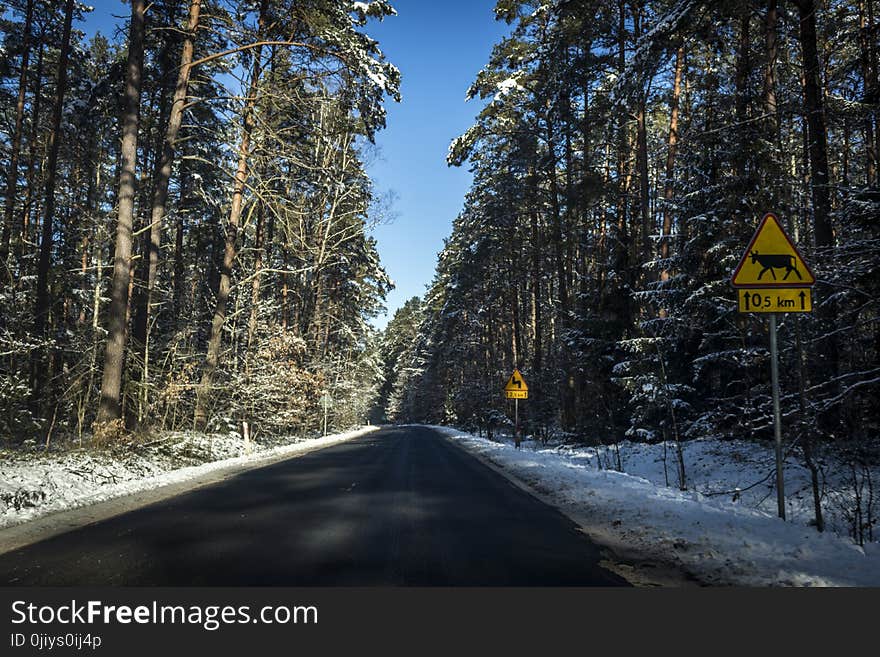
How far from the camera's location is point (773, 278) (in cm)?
641

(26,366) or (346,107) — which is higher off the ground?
(346,107)

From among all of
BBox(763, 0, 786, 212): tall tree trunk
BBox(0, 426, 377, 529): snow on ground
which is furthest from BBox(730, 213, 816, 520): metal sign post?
BBox(0, 426, 377, 529): snow on ground

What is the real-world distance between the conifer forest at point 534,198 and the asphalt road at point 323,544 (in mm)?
3663

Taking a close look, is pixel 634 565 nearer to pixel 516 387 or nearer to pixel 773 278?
pixel 773 278

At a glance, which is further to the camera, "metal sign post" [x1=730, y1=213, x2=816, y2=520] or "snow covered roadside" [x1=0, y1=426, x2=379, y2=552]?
"snow covered roadside" [x1=0, y1=426, x2=379, y2=552]

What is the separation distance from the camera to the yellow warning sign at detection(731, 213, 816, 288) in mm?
6363

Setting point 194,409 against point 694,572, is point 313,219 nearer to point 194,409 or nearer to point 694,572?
point 194,409

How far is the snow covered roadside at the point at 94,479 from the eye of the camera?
7047mm

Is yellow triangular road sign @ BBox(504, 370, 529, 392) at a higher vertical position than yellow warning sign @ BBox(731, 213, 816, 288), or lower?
lower

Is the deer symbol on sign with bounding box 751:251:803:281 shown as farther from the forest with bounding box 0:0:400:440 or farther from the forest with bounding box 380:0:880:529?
the forest with bounding box 0:0:400:440

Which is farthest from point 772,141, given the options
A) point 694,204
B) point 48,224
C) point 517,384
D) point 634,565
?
point 48,224

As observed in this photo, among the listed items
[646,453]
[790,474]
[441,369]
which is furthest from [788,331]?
[441,369]

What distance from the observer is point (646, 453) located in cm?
1514

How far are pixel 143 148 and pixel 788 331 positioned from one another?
2600 cm
